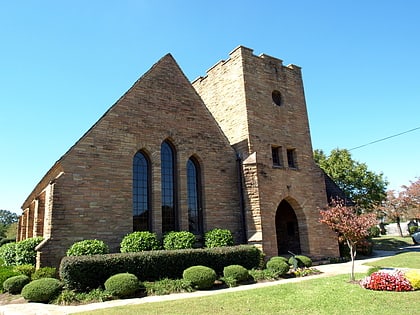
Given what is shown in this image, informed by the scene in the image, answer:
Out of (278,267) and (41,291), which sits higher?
(41,291)

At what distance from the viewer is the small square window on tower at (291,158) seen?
2114cm

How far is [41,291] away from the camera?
10078 millimetres

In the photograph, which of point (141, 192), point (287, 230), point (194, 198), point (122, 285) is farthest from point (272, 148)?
point (122, 285)

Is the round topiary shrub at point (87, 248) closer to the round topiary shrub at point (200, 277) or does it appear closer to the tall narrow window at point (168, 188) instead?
the round topiary shrub at point (200, 277)

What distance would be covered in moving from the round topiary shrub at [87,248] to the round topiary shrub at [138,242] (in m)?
0.89

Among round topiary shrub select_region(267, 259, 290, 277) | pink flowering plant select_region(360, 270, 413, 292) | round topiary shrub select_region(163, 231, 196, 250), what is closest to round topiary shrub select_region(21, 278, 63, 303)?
round topiary shrub select_region(163, 231, 196, 250)

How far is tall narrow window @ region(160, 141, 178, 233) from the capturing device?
53.6 ft

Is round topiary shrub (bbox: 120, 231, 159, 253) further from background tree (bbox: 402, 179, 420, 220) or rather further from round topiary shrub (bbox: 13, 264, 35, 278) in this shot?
background tree (bbox: 402, 179, 420, 220)

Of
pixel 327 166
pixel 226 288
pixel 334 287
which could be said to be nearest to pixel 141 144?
pixel 226 288

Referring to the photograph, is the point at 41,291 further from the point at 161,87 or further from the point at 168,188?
the point at 161,87

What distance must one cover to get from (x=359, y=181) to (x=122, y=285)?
106 ft

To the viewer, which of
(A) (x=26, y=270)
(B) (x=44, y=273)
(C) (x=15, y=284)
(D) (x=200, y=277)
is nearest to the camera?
(C) (x=15, y=284)

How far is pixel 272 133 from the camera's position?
2056 cm

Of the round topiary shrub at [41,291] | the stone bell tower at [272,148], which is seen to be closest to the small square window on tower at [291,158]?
the stone bell tower at [272,148]
